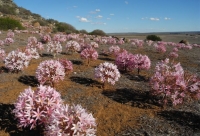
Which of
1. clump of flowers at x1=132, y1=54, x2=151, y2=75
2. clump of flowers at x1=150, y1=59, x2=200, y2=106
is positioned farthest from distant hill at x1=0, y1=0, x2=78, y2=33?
clump of flowers at x1=150, y1=59, x2=200, y2=106

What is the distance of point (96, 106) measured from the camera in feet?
30.1

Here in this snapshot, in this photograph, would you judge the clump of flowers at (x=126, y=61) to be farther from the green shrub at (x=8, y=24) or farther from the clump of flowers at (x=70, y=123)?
the green shrub at (x=8, y=24)

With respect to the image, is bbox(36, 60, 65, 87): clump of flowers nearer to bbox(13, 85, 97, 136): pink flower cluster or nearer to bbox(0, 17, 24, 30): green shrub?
bbox(13, 85, 97, 136): pink flower cluster

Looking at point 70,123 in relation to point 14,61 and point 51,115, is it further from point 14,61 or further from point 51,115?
point 14,61

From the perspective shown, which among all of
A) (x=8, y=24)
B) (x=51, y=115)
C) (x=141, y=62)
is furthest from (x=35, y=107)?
(x=8, y=24)

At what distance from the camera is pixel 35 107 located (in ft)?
20.7

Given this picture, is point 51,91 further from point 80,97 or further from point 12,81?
point 12,81

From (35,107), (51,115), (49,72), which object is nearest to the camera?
(51,115)

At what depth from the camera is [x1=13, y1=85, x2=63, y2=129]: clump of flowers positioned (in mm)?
6158

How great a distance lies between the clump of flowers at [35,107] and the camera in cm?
616

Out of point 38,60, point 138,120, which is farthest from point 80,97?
point 38,60

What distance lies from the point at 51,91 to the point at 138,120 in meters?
3.45

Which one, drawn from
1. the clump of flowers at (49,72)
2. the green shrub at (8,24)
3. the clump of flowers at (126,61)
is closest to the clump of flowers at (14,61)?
the clump of flowers at (49,72)

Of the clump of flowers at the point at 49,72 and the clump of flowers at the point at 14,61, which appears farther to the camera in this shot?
the clump of flowers at the point at 14,61
